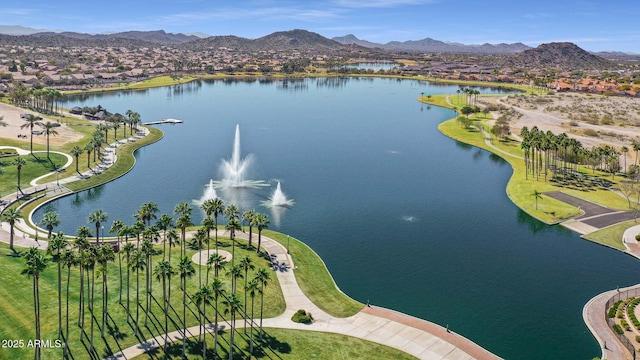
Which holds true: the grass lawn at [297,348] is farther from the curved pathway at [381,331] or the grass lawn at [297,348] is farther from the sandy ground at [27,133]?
the sandy ground at [27,133]

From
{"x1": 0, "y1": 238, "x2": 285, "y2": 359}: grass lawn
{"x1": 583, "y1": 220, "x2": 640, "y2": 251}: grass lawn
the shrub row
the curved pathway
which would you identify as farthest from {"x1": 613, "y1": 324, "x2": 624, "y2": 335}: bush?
{"x1": 0, "y1": 238, "x2": 285, "y2": 359}: grass lawn

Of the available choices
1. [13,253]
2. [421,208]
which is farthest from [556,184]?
[13,253]

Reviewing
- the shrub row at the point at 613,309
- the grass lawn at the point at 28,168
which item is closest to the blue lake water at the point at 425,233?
the shrub row at the point at 613,309

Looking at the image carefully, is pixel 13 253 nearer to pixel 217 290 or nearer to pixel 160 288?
pixel 160 288

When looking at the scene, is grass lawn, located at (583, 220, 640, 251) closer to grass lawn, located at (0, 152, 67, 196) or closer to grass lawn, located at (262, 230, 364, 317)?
grass lawn, located at (262, 230, 364, 317)

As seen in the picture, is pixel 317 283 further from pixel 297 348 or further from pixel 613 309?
pixel 613 309

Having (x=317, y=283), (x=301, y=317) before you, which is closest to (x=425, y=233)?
(x=317, y=283)
